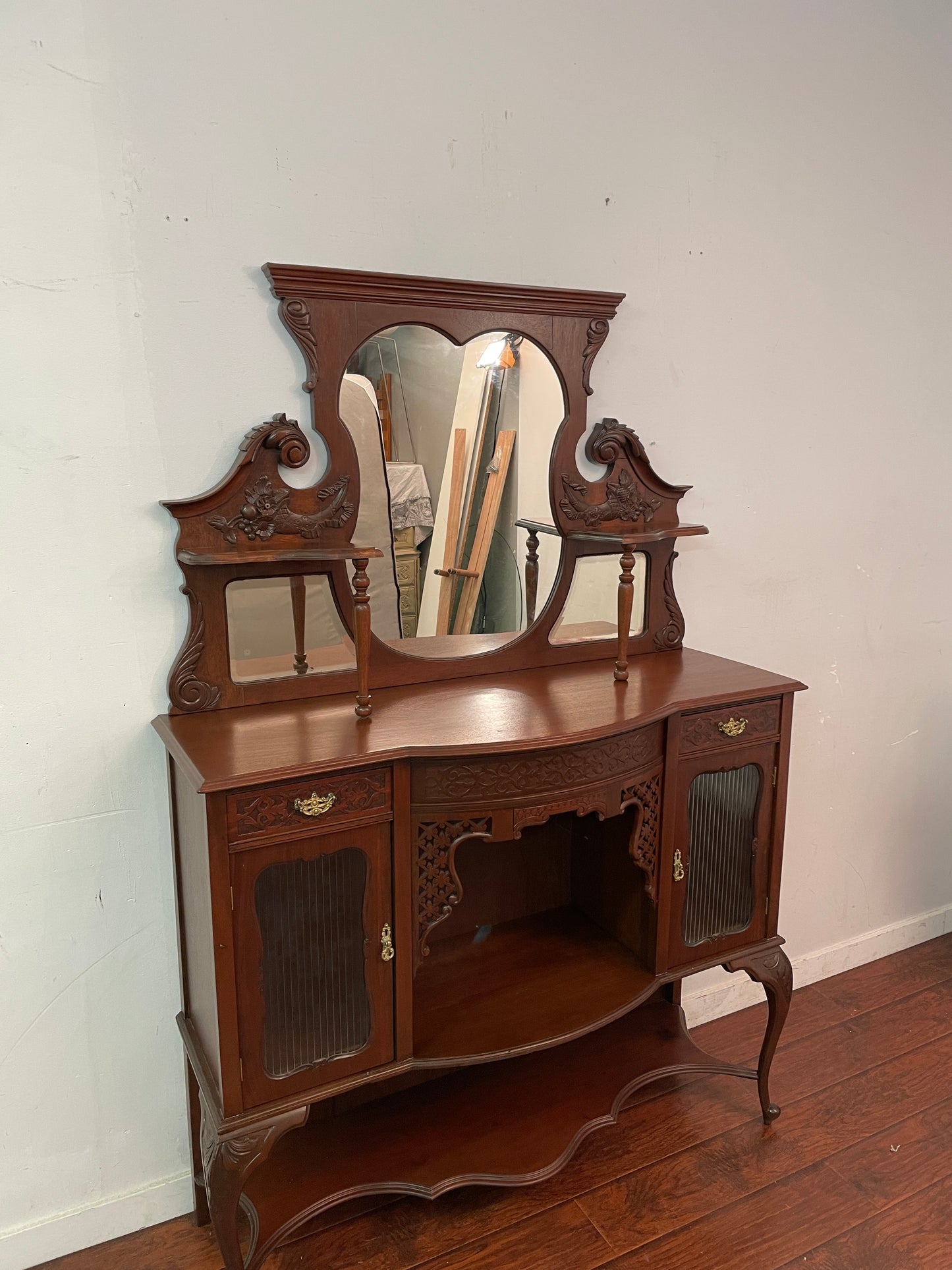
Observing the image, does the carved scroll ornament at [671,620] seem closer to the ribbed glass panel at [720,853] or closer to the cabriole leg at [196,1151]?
the ribbed glass panel at [720,853]

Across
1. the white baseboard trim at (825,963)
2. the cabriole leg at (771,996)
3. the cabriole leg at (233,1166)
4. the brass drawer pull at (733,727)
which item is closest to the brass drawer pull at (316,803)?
the cabriole leg at (233,1166)

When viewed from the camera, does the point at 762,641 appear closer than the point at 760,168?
No

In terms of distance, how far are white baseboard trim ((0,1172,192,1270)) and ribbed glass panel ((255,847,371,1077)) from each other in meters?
0.60

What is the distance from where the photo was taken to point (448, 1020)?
179cm

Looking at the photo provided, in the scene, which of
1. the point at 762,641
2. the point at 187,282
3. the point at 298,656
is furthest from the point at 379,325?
the point at 762,641

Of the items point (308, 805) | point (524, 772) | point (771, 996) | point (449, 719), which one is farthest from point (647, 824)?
point (308, 805)

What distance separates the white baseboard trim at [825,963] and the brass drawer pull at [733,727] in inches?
35.0

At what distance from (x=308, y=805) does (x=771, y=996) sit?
4.28 feet

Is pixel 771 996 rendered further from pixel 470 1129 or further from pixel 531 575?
pixel 531 575

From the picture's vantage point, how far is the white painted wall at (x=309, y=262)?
1557 mm

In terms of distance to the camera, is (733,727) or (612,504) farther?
(612,504)

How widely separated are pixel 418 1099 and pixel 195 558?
1243mm

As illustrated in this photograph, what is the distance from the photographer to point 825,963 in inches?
108

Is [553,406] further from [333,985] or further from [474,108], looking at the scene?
[333,985]
